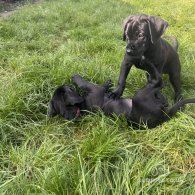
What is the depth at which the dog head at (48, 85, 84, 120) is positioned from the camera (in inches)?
138

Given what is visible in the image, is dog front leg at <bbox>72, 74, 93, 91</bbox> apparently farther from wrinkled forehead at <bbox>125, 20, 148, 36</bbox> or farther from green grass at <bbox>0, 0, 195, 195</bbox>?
wrinkled forehead at <bbox>125, 20, 148, 36</bbox>

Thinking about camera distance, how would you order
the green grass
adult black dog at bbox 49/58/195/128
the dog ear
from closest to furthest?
the green grass, adult black dog at bbox 49/58/195/128, the dog ear

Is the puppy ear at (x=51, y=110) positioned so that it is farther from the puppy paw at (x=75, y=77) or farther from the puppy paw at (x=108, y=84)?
the puppy paw at (x=108, y=84)

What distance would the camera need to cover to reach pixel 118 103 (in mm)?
3518

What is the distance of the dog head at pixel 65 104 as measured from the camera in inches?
138

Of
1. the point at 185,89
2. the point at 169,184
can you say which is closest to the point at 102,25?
the point at 185,89

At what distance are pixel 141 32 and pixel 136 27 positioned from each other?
0.07 meters

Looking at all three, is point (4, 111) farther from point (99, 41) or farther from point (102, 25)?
point (102, 25)

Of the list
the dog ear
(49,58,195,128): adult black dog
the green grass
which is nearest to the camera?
the green grass

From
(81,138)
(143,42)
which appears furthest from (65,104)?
(143,42)

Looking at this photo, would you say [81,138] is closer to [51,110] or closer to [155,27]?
[51,110]

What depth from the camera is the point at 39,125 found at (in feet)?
11.3

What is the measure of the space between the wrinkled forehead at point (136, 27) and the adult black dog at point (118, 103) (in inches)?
13.9

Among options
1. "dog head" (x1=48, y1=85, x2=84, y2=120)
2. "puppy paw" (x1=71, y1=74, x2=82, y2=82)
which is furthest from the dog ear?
"puppy paw" (x1=71, y1=74, x2=82, y2=82)
